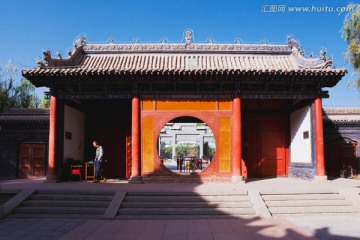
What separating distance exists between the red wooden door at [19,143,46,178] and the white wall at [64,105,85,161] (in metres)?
2.05

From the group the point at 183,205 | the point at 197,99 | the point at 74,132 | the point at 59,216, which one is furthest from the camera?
the point at 74,132

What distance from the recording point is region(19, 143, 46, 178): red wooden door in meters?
13.2

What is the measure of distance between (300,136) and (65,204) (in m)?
8.49

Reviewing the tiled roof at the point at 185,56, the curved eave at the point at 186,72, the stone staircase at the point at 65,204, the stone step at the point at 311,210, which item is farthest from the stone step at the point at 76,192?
the tiled roof at the point at 185,56

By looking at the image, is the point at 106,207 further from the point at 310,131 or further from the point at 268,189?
the point at 310,131

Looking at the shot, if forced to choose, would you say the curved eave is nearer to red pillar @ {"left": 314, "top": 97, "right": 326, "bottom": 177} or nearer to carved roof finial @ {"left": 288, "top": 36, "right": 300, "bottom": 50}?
red pillar @ {"left": 314, "top": 97, "right": 326, "bottom": 177}

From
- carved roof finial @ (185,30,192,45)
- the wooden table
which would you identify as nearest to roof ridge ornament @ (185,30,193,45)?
carved roof finial @ (185,30,192,45)

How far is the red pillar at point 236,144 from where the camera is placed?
10281 millimetres

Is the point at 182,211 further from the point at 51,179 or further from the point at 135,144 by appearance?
the point at 51,179

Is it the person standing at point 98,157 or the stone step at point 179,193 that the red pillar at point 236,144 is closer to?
the stone step at point 179,193

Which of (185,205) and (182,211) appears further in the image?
(185,205)

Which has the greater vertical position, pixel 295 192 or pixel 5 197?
pixel 295 192

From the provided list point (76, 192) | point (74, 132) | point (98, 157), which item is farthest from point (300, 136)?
point (74, 132)

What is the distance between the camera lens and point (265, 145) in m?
12.6
